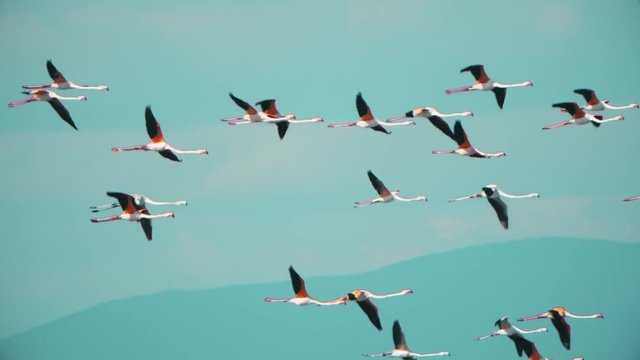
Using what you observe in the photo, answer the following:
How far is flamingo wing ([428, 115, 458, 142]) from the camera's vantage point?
4322 cm

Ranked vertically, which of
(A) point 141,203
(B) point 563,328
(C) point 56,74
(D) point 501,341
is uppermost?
(C) point 56,74

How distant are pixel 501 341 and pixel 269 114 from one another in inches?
2523

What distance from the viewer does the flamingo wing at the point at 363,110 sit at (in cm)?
4231

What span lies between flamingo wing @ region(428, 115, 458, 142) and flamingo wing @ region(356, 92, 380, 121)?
1.67 metres

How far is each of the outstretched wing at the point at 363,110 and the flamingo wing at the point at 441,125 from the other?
1673 millimetres

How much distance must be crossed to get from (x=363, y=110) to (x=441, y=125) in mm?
2156

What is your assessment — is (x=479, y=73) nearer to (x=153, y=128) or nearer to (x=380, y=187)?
(x=380, y=187)

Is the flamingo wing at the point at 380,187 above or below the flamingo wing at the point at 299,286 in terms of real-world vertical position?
above

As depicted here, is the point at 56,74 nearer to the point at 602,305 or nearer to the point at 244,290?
the point at 602,305

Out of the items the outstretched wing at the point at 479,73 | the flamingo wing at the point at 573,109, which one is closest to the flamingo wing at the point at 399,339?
the outstretched wing at the point at 479,73

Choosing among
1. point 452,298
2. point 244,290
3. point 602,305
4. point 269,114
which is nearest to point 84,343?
point 244,290

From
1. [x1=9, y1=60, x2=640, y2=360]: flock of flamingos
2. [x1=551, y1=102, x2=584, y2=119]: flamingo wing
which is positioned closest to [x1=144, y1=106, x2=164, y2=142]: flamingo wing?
[x1=9, y1=60, x2=640, y2=360]: flock of flamingos

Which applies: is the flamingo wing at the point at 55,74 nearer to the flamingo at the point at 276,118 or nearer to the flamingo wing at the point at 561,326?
the flamingo at the point at 276,118

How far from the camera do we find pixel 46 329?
115312 millimetres
